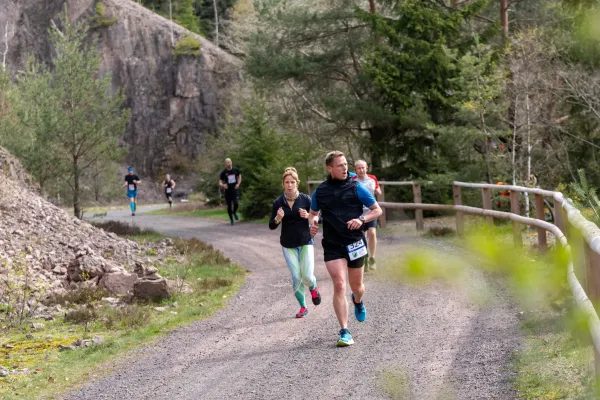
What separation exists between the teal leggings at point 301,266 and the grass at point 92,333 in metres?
1.55

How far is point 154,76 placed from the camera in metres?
70.0

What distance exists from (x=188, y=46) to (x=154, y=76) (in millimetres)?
4297

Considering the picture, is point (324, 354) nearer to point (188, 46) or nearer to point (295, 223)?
point (295, 223)

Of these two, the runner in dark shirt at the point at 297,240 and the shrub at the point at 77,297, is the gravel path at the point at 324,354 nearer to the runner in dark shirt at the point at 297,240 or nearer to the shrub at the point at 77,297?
the runner in dark shirt at the point at 297,240

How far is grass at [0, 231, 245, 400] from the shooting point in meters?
7.61

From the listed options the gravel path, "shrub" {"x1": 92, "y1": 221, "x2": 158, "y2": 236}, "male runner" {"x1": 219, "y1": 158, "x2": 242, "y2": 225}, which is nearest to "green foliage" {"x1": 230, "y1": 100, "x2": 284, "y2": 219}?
"male runner" {"x1": 219, "y1": 158, "x2": 242, "y2": 225}

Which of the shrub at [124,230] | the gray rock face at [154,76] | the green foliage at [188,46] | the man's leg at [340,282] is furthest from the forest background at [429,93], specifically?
the green foliage at [188,46]

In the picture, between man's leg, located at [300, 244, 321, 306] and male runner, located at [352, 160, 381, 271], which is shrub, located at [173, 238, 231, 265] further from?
man's leg, located at [300, 244, 321, 306]

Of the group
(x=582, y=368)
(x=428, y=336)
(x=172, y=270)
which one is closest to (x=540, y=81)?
(x=172, y=270)

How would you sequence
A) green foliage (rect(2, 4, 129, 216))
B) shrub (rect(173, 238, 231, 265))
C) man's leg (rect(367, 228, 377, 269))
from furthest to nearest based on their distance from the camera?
green foliage (rect(2, 4, 129, 216)) → shrub (rect(173, 238, 231, 265)) → man's leg (rect(367, 228, 377, 269))

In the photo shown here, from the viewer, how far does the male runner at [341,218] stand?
798 cm

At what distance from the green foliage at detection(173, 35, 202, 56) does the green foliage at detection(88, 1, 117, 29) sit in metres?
6.05

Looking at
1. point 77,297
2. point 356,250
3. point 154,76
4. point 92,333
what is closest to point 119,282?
point 77,297

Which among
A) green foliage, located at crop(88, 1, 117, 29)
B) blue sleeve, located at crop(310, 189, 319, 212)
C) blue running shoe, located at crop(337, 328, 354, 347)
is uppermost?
green foliage, located at crop(88, 1, 117, 29)
